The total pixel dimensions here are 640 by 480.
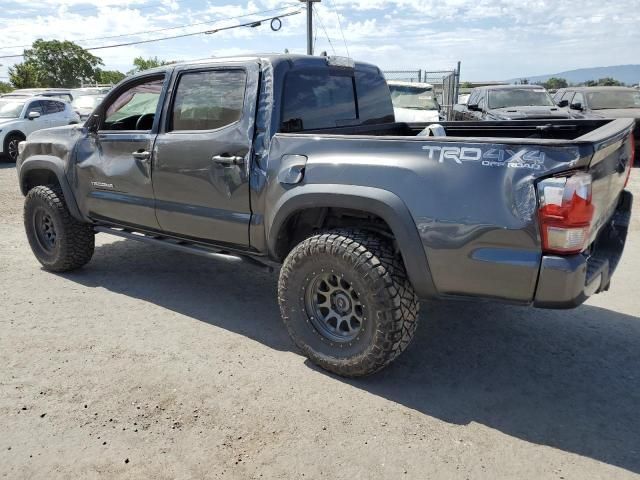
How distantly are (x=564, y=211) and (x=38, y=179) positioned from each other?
4.90 meters

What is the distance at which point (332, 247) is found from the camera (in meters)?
3.11

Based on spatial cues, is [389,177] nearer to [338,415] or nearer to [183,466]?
[338,415]

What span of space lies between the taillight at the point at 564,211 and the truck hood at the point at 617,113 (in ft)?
33.3

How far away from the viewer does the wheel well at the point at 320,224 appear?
126 inches

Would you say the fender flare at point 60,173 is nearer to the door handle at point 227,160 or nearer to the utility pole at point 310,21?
the door handle at point 227,160

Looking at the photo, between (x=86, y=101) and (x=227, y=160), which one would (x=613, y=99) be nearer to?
(x=227, y=160)

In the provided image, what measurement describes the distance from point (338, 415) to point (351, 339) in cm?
46

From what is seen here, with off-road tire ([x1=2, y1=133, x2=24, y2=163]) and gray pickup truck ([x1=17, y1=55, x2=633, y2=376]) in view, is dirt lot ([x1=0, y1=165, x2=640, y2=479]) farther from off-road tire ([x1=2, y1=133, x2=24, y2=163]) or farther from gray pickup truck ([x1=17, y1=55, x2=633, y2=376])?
off-road tire ([x1=2, y1=133, x2=24, y2=163])

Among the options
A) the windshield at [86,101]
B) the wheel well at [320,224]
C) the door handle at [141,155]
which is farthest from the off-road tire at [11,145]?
the wheel well at [320,224]

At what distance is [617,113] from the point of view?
1173 cm

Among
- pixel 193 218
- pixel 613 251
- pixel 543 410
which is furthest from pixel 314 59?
pixel 543 410

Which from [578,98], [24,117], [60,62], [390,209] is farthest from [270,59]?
[60,62]

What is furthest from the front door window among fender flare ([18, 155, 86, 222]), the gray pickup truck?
fender flare ([18, 155, 86, 222])

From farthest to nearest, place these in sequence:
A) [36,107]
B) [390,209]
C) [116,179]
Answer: [36,107] → [116,179] → [390,209]
